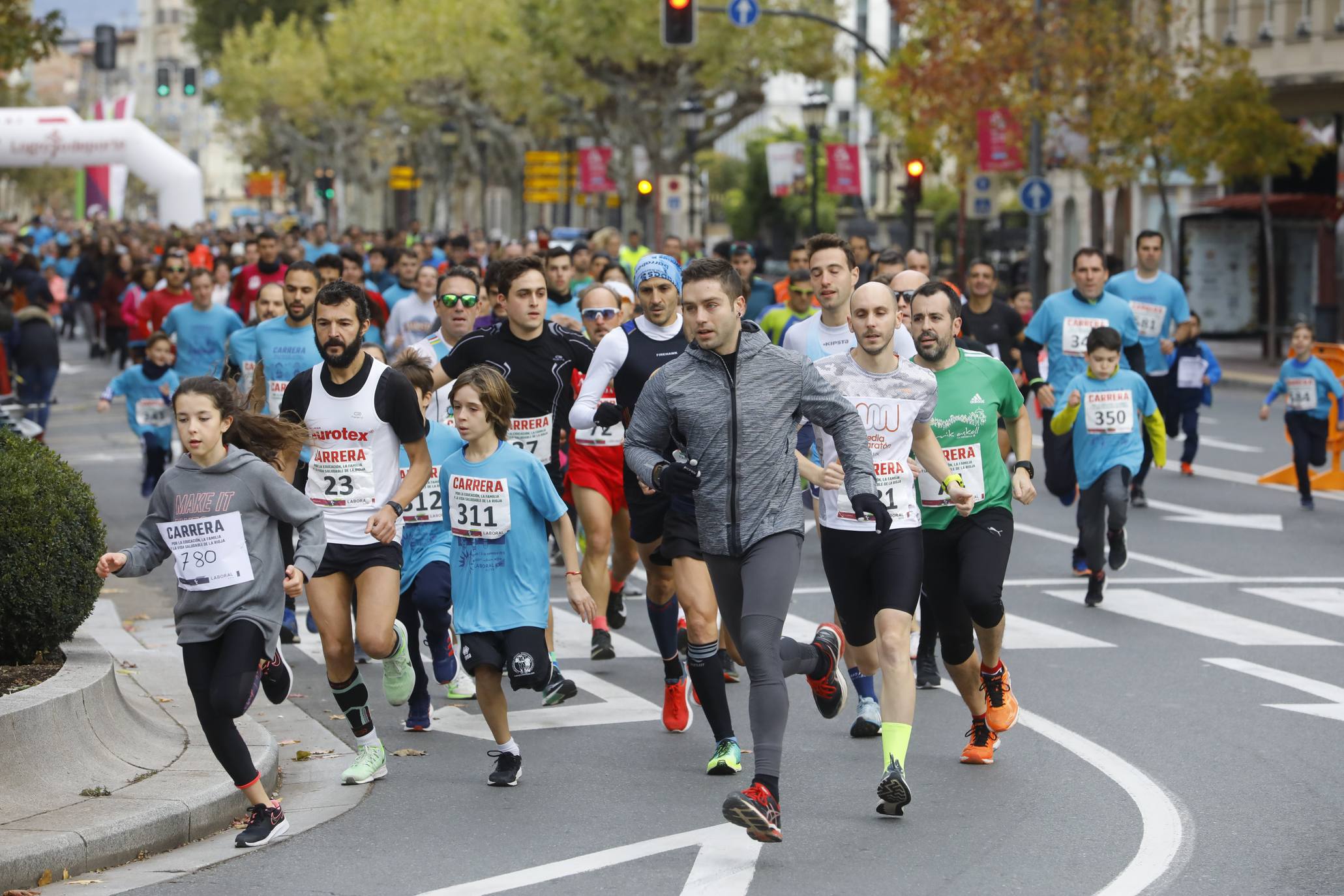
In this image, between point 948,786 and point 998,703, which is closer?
point 948,786

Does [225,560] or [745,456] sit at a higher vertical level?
[745,456]

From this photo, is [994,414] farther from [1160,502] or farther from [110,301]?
[110,301]

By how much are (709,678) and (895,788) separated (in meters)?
0.93

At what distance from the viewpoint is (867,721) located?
8.77 m

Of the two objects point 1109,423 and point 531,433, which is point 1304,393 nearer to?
point 1109,423

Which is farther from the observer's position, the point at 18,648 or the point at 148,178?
the point at 148,178

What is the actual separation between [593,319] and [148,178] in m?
38.9

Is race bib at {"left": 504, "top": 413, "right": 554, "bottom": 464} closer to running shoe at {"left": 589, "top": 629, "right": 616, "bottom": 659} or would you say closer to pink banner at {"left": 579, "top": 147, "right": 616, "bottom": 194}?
running shoe at {"left": 589, "top": 629, "right": 616, "bottom": 659}

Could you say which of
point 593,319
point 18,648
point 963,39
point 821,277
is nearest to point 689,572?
point 821,277

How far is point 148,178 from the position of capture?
1908 inches

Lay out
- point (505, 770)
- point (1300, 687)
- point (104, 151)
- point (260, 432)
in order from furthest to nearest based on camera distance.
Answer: point (104, 151) → point (1300, 687) → point (505, 770) → point (260, 432)

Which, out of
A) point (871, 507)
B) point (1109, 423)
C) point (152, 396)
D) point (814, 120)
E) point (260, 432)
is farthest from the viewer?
point (814, 120)

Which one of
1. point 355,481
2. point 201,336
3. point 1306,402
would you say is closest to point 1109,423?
point 1306,402

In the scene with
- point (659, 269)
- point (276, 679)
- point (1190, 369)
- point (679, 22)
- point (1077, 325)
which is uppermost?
point (679, 22)
